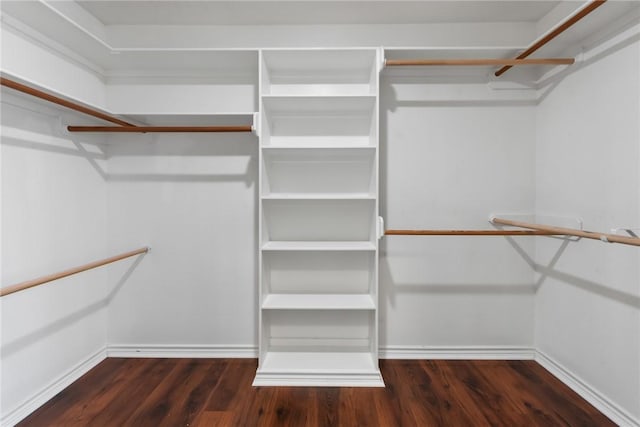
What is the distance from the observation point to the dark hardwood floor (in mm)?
1618

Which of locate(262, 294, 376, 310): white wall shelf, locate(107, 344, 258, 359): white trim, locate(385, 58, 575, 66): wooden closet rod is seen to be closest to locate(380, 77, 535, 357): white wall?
locate(262, 294, 376, 310): white wall shelf

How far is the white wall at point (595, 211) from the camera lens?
5.11ft

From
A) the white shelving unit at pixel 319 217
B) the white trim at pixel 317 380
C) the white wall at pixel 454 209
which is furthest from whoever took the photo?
the white wall at pixel 454 209

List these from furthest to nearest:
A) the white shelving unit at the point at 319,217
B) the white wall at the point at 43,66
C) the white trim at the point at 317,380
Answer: the white shelving unit at the point at 319,217, the white trim at the point at 317,380, the white wall at the point at 43,66

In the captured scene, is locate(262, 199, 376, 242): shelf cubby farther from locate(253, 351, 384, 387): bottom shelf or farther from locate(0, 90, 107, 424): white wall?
locate(0, 90, 107, 424): white wall

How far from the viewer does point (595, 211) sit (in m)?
1.74

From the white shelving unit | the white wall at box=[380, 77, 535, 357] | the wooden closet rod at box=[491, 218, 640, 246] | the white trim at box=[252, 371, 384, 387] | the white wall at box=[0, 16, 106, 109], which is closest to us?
the wooden closet rod at box=[491, 218, 640, 246]

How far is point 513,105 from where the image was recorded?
7.20 feet

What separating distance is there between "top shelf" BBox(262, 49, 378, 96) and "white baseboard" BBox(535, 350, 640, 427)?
205 centimetres

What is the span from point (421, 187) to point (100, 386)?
7.69 feet

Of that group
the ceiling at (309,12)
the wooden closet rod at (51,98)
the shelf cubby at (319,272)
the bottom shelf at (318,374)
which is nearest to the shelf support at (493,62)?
the ceiling at (309,12)

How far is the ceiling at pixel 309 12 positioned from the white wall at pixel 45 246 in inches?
31.9

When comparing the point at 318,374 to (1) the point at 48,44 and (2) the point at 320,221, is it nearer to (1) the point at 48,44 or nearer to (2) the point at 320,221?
(2) the point at 320,221

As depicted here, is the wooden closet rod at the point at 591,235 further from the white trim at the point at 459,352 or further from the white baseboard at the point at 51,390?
the white baseboard at the point at 51,390
